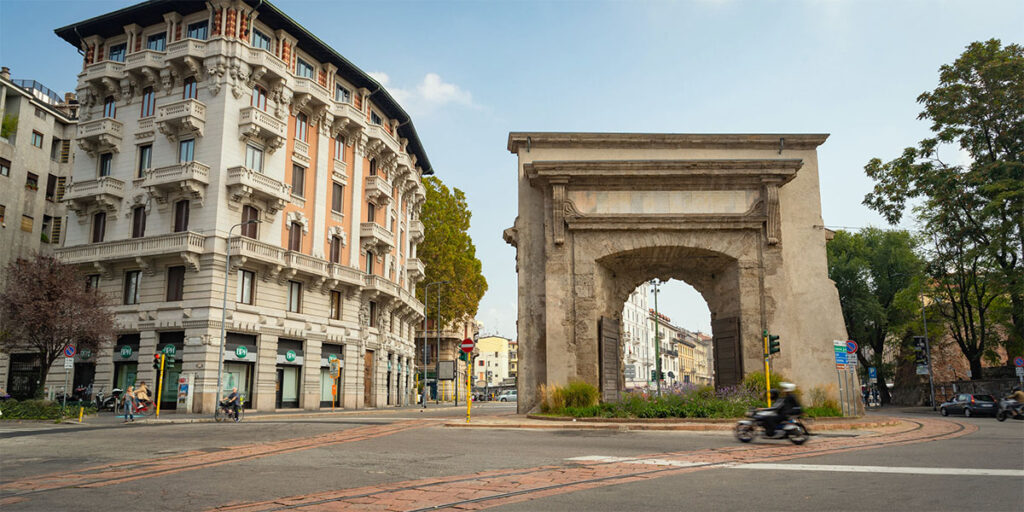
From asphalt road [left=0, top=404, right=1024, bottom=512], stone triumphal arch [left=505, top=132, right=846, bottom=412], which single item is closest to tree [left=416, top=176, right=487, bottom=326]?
stone triumphal arch [left=505, top=132, right=846, bottom=412]

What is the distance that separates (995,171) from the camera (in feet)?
105

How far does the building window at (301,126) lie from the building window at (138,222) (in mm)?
8856

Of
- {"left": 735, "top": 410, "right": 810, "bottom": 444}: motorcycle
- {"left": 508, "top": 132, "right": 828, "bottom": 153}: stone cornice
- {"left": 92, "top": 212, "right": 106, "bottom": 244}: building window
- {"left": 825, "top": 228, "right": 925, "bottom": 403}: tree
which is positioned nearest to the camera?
{"left": 735, "top": 410, "right": 810, "bottom": 444}: motorcycle

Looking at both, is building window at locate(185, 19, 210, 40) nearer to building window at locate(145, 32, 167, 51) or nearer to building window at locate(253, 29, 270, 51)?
building window at locate(145, 32, 167, 51)

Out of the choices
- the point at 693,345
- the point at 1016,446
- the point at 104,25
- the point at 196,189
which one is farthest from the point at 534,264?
the point at 693,345

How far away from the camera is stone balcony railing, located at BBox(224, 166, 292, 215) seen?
32312 mm

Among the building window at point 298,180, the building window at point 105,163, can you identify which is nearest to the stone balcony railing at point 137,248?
the building window at point 105,163

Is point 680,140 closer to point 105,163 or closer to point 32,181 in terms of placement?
point 105,163

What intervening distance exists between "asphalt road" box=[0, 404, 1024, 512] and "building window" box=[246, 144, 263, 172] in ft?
72.3

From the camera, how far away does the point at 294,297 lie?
36188 mm

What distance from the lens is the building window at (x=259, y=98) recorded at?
3475cm

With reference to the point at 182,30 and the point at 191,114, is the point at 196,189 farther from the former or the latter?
the point at 182,30

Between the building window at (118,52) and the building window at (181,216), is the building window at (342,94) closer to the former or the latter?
the building window at (118,52)

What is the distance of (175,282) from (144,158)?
7351mm
